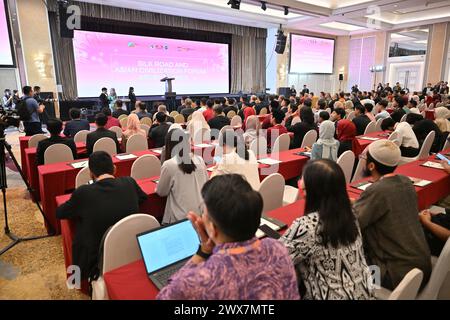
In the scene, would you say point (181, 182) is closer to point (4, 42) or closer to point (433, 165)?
point (433, 165)

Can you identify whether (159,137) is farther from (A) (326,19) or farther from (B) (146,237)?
(A) (326,19)

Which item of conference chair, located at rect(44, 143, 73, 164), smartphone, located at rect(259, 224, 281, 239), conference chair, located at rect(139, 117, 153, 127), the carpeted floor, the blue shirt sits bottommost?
the carpeted floor

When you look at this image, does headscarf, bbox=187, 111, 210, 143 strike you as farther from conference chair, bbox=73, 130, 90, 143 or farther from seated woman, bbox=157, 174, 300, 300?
seated woman, bbox=157, 174, 300, 300

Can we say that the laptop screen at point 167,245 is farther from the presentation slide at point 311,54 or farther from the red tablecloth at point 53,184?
the presentation slide at point 311,54

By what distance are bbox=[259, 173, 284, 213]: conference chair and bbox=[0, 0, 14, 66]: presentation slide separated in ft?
31.1

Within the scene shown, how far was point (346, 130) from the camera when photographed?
178 inches

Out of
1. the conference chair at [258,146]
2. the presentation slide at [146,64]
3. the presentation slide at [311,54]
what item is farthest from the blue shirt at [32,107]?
the presentation slide at [311,54]

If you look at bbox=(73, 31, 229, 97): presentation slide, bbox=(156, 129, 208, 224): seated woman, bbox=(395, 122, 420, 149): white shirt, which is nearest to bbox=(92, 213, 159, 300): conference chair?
bbox=(156, 129, 208, 224): seated woman

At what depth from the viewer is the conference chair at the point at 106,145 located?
4195 mm

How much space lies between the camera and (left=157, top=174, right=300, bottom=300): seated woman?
3.18 ft

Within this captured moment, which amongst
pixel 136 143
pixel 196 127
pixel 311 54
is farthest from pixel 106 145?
pixel 311 54

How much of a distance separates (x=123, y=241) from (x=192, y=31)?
1264 cm

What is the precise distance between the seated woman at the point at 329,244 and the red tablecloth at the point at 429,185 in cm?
136

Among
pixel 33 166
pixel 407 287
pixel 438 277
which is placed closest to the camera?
pixel 407 287
